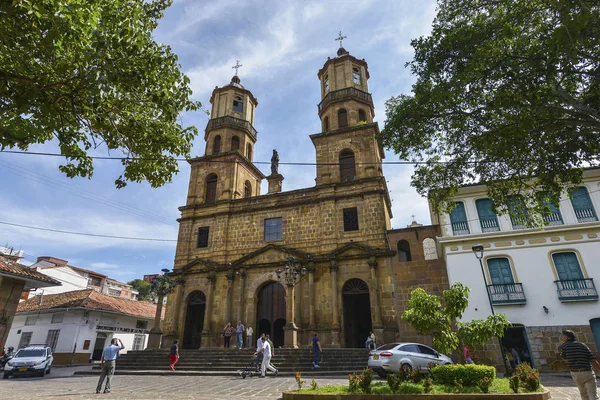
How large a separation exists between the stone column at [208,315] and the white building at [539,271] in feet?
45.3

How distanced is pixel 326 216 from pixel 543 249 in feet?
36.5

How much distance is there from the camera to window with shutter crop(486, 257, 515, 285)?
A: 50.8 ft

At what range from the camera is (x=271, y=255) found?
70.1ft

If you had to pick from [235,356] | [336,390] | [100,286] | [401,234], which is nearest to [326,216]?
[401,234]

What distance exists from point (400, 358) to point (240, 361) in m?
7.33

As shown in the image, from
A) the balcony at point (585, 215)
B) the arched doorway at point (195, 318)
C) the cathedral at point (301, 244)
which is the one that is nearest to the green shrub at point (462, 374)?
the cathedral at point (301, 244)

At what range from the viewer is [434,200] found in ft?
36.6

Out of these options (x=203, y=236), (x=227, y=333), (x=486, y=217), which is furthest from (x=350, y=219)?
(x=203, y=236)

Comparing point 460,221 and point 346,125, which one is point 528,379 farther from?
point 346,125

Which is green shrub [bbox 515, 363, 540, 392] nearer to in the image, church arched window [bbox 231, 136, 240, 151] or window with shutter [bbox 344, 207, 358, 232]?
window with shutter [bbox 344, 207, 358, 232]

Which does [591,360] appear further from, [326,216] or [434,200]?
[326,216]

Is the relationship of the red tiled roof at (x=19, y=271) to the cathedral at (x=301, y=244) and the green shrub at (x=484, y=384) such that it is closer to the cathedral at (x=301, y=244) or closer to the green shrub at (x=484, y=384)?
the cathedral at (x=301, y=244)

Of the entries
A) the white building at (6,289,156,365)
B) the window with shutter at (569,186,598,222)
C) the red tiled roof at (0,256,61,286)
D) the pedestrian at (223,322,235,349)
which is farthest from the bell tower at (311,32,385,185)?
the white building at (6,289,156,365)

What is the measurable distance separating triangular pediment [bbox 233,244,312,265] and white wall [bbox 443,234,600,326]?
8.71 metres
